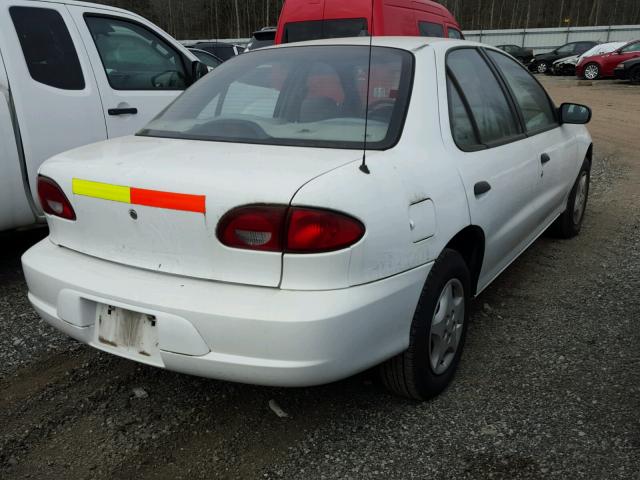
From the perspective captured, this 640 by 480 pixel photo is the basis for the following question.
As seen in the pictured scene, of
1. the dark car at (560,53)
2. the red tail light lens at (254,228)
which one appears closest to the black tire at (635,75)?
the dark car at (560,53)

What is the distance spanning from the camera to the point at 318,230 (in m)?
1.89

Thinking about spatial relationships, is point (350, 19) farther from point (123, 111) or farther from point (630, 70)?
point (630, 70)

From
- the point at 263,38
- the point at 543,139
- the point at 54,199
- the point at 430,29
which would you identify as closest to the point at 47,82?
the point at 54,199

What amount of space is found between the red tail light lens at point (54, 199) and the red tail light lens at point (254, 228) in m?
0.74

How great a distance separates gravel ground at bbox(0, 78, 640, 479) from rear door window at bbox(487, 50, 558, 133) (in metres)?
1.16

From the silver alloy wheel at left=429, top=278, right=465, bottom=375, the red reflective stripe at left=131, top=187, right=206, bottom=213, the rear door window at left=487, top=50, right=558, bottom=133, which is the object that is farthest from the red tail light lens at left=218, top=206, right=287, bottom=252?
the rear door window at left=487, top=50, right=558, bottom=133

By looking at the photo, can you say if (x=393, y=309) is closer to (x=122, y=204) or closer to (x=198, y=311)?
(x=198, y=311)

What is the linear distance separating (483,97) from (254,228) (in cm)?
168

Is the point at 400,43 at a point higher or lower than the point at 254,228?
higher

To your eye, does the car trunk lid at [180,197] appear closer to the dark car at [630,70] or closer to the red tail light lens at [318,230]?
the red tail light lens at [318,230]

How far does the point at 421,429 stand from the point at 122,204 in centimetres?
144

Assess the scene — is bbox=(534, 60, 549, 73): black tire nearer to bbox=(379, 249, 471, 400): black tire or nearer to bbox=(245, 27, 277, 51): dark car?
bbox=(245, 27, 277, 51): dark car

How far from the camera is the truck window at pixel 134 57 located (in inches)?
169

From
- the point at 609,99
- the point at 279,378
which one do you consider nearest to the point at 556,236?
the point at 279,378
